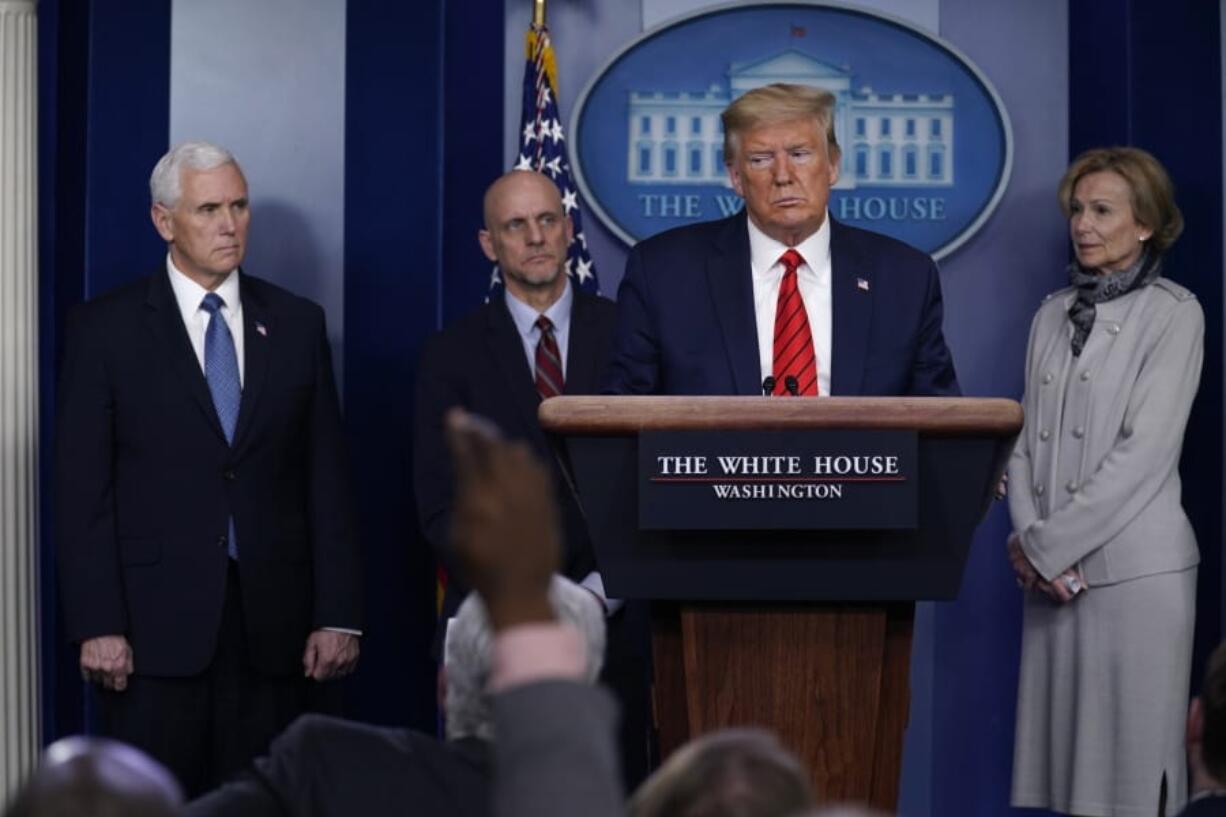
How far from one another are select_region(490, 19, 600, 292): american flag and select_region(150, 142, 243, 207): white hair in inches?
37.0

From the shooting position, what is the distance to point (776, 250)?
372 cm

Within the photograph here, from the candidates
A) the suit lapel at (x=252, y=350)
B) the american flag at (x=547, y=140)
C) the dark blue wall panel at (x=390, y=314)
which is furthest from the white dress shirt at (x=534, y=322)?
the suit lapel at (x=252, y=350)

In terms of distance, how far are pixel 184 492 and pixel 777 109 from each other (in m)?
1.85

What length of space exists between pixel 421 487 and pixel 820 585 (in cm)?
218

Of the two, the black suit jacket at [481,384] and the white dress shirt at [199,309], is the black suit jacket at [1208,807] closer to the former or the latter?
the black suit jacket at [481,384]

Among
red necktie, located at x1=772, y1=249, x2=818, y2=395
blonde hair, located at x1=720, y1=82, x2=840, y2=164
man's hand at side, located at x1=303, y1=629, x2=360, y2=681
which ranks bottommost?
man's hand at side, located at x1=303, y1=629, x2=360, y2=681

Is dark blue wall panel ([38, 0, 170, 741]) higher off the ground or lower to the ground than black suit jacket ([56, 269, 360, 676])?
higher

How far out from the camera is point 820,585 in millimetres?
3086

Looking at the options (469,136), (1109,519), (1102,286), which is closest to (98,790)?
(1109,519)

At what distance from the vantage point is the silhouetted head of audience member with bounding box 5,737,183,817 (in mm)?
1466

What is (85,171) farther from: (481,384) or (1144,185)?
(1144,185)

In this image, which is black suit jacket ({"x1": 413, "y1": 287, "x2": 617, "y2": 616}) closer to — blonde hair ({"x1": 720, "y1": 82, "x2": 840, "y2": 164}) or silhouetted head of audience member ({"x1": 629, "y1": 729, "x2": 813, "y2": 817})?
blonde hair ({"x1": 720, "y1": 82, "x2": 840, "y2": 164})

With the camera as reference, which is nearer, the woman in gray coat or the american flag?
the woman in gray coat

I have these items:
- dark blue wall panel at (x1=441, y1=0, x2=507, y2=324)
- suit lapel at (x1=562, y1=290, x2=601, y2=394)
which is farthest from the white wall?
suit lapel at (x1=562, y1=290, x2=601, y2=394)
